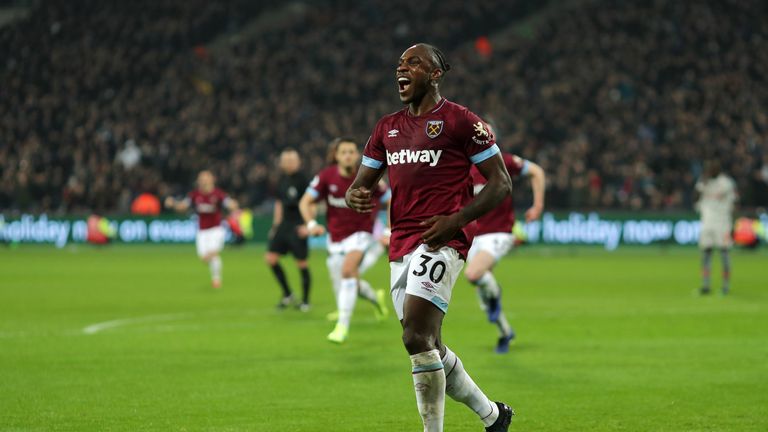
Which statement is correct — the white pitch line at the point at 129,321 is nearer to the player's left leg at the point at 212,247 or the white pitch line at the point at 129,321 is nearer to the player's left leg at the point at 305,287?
the player's left leg at the point at 305,287

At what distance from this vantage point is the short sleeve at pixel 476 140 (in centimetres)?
672

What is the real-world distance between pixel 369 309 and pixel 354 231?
400 cm

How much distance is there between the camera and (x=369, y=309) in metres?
17.7

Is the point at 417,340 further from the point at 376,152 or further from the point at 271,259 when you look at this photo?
the point at 271,259

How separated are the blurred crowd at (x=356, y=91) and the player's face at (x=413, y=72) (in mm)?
26574

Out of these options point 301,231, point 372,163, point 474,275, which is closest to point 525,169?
point 474,275

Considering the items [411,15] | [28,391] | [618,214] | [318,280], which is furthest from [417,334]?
[411,15]

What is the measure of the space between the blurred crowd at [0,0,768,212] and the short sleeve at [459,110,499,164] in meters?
26.5

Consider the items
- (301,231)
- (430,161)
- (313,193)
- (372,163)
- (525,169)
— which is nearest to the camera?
(430,161)

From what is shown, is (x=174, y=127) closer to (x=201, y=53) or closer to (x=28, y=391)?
(x=201, y=53)

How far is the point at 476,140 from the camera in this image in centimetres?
672

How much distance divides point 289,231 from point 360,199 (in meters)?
11.4

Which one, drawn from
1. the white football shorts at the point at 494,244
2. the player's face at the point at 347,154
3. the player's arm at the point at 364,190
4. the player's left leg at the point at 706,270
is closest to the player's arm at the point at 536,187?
the white football shorts at the point at 494,244

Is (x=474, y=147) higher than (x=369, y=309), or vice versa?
(x=474, y=147)
